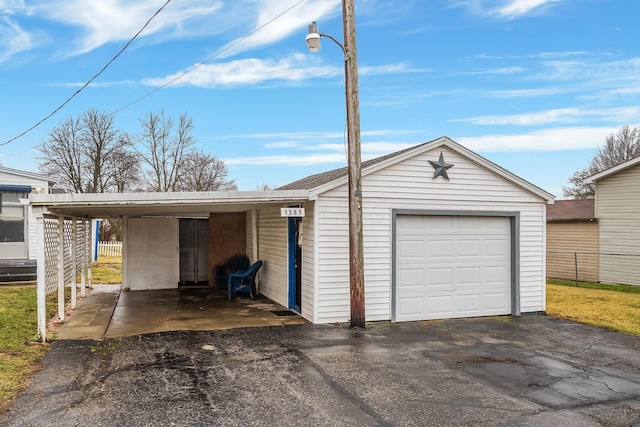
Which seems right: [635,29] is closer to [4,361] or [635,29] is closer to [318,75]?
[318,75]

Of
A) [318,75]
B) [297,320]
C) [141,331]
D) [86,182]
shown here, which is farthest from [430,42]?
[86,182]

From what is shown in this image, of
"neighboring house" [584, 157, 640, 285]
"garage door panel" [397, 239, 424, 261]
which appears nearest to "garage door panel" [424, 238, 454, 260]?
"garage door panel" [397, 239, 424, 261]

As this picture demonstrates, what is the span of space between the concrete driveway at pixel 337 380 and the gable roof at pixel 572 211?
1010 centimetres

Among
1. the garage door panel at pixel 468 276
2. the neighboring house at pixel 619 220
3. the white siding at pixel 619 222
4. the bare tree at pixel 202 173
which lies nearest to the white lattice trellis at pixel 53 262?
the garage door panel at pixel 468 276

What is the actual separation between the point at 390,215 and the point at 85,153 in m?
26.4

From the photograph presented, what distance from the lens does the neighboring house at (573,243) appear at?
16469 millimetres

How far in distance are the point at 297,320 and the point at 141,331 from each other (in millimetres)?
2589

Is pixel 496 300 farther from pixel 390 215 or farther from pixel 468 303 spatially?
pixel 390 215

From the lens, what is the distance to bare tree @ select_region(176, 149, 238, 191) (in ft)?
103

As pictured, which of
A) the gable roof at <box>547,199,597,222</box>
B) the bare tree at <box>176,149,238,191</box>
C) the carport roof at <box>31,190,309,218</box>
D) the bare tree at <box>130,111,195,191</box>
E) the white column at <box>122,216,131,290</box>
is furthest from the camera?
the bare tree at <box>176,149,238,191</box>

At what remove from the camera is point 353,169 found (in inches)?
308

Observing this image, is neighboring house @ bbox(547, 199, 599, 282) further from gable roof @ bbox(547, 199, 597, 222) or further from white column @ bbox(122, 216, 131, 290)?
white column @ bbox(122, 216, 131, 290)

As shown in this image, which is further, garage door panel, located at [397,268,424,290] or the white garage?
garage door panel, located at [397,268,424,290]

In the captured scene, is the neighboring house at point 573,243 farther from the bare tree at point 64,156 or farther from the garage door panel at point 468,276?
the bare tree at point 64,156
